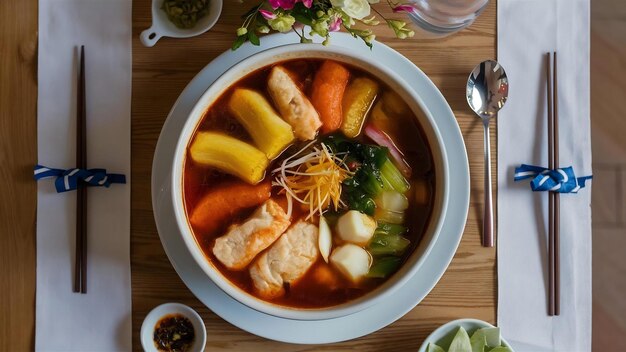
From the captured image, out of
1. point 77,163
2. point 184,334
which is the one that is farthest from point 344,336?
point 77,163

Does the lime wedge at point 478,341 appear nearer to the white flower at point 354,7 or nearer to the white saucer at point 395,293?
the white saucer at point 395,293

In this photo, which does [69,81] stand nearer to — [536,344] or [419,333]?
[419,333]

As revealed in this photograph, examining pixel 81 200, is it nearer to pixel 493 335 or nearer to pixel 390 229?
pixel 390 229

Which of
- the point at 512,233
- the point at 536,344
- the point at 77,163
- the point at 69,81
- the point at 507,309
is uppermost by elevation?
the point at 69,81

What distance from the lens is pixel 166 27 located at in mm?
1661

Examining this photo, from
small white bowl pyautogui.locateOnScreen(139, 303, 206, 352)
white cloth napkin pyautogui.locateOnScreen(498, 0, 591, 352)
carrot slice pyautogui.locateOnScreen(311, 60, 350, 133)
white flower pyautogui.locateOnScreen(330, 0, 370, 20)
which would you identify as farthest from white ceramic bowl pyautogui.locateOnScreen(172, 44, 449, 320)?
white cloth napkin pyautogui.locateOnScreen(498, 0, 591, 352)

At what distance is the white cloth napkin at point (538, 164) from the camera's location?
1722 mm

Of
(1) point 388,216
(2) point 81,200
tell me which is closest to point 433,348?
(1) point 388,216

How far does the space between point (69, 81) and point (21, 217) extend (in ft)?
1.47

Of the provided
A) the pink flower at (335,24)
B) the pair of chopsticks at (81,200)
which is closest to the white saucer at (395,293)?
the pink flower at (335,24)

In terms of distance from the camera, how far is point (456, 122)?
159 centimetres

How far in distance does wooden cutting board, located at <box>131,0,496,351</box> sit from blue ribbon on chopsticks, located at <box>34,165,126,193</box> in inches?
2.8

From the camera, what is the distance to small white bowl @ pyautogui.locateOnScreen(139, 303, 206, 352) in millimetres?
1619

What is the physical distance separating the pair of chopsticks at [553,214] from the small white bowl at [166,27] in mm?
1061
